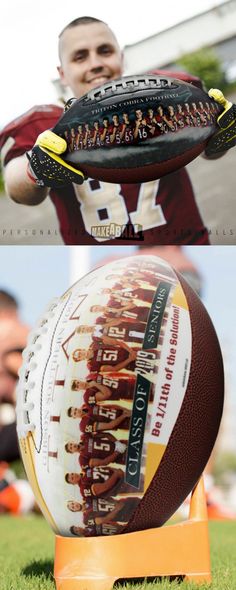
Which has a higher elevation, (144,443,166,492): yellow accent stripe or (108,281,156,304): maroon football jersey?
(108,281,156,304): maroon football jersey

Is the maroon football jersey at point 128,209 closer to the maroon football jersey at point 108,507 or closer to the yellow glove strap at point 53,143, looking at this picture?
the yellow glove strap at point 53,143

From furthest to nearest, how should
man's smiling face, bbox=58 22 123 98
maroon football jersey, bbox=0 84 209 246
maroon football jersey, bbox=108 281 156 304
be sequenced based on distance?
1. maroon football jersey, bbox=0 84 209 246
2. man's smiling face, bbox=58 22 123 98
3. maroon football jersey, bbox=108 281 156 304

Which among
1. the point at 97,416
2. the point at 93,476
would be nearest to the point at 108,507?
the point at 93,476

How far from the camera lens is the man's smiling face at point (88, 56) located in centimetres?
460

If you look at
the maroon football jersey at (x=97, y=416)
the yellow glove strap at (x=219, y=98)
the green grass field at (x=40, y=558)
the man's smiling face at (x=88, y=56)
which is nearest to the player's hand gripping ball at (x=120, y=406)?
the maroon football jersey at (x=97, y=416)

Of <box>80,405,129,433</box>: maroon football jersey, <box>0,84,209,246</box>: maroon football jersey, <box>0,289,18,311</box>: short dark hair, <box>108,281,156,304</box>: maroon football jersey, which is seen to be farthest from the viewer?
<box>0,289,18,311</box>: short dark hair

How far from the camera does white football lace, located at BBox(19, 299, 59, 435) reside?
2348 millimetres

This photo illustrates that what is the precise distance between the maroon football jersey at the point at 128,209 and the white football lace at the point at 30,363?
8.76 ft

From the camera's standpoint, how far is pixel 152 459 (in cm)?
222

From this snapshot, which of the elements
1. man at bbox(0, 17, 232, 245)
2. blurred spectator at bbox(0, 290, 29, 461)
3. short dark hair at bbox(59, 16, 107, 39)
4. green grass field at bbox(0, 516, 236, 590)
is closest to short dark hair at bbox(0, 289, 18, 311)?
blurred spectator at bbox(0, 290, 29, 461)

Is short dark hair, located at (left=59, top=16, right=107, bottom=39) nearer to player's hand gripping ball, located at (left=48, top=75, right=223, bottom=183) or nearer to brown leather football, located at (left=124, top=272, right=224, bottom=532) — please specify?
player's hand gripping ball, located at (left=48, top=75, right=223, bottom=183)

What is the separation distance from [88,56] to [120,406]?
2.94 metres

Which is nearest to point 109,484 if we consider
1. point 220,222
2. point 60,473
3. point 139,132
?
point 60,473

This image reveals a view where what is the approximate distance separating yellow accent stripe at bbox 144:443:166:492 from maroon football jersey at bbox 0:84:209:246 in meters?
3.02
